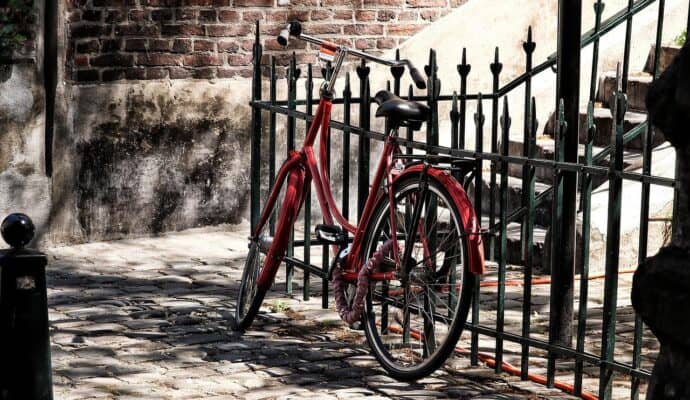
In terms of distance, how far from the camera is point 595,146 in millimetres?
8727

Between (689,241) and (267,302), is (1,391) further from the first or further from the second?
(267,302)

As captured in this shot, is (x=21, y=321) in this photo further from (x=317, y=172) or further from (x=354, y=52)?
(x=354, y=52)

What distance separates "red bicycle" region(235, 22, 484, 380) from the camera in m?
5.05

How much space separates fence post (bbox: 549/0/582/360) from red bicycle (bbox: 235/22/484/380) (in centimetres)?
43

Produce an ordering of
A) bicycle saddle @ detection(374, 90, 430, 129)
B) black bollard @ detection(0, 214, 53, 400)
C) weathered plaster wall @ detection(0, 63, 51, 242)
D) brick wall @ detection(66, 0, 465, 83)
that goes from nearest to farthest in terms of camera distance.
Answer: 1. black bollard @ detection(0, 214, 53, 400)
2. bicycle saddle @ detection(374, 90, 430, 129)
3. weathered plaster wall @ detection(0, 63, 51, 242)
4. brick wall @ detection(66, 0, 465, 83)

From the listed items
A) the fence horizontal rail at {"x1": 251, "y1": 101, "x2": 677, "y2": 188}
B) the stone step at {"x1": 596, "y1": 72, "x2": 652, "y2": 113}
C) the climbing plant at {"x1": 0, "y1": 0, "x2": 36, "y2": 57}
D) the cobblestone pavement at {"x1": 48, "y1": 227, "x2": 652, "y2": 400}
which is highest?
the climbing plant at {"x1": 0, "y1": 0, "x2": 36, "y2": 57}

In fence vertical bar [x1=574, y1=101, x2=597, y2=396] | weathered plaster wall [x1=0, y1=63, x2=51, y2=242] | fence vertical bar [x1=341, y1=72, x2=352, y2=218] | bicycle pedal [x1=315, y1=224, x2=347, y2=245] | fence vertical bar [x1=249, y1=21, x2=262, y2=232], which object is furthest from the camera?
weathered plaster wall [x1=0, y1=63, x2=51, y2=242]

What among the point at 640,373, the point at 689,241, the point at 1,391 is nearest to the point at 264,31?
the point at 640,373

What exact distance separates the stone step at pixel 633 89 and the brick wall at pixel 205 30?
1298 mm

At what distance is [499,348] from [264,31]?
4255 mm

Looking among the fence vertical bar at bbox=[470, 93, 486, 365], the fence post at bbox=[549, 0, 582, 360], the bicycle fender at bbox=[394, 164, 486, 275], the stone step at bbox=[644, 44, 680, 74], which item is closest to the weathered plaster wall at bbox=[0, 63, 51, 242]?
the fence vertical bar at bbox=[470, 93, 486, 365]

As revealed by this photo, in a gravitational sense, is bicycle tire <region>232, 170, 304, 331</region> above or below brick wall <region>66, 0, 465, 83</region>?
below

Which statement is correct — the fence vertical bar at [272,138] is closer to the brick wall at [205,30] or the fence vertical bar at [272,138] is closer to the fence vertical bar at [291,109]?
the fence vertical bar at [291,109]

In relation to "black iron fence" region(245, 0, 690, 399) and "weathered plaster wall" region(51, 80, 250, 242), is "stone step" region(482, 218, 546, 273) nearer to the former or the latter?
"black iron fence" region(245, 0, 690, 399)
